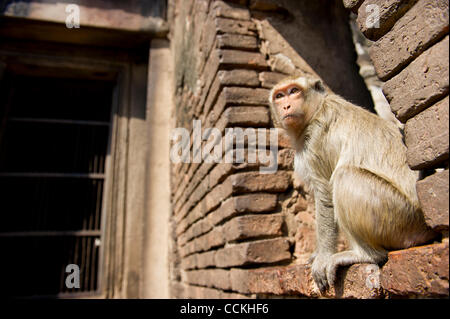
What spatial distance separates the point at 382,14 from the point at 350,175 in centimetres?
61

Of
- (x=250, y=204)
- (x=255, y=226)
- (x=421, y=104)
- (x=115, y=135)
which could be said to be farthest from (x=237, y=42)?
(x=115, y=135)

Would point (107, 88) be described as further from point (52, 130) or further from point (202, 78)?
point (202, 78)

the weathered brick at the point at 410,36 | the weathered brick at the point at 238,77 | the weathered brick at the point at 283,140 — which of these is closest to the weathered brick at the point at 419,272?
the weathered brick at the point at 410,36

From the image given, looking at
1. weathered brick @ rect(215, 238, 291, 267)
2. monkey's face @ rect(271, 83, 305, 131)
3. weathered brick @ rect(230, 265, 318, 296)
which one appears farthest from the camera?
weathered brick @ rect(215, 238, 291, 267)

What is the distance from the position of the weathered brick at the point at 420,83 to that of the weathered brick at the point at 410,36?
27 mm

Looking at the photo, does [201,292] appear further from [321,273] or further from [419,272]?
[419,272]

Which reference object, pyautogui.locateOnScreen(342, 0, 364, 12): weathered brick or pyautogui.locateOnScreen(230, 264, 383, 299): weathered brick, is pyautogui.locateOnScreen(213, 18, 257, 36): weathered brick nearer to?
pyautogui.locateOnScreen(342, 0, 364, 12): weathered brick

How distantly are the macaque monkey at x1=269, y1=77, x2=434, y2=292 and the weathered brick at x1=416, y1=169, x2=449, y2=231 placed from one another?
310 mm

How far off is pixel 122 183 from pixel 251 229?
10.7ft

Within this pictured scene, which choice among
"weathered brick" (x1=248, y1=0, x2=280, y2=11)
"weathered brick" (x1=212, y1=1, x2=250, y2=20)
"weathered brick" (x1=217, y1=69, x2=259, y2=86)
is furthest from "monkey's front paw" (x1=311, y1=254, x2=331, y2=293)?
"weathered brick" (x1=248, y1=0, x2=280, y2=11)

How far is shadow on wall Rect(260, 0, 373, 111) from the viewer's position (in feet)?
8.82

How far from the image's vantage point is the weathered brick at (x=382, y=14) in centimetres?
111

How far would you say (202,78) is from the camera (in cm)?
290

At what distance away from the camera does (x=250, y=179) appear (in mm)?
2135
